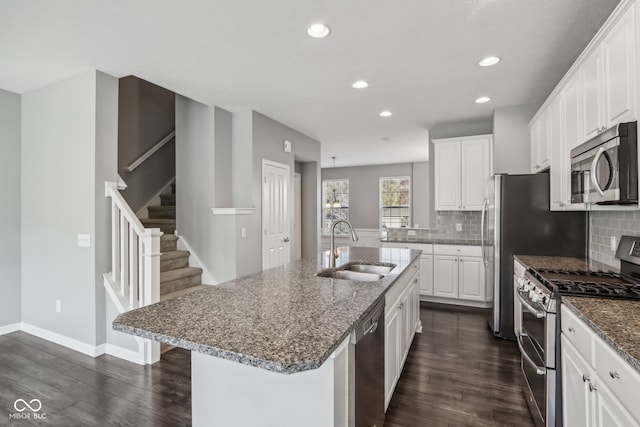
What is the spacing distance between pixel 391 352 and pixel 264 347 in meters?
1.27

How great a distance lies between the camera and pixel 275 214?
4.73 metres

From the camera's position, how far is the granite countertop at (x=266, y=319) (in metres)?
1.01

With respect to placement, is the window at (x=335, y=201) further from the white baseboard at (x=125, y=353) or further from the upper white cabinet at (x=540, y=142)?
the white baseboard at (x=125, y=353)

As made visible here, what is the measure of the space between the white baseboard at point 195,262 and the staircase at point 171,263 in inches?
1.7

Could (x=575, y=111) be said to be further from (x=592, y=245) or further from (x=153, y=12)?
(x=153, y=12)

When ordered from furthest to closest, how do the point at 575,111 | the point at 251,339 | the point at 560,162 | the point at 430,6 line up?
1. the point at 560,162
2. the point at 575,111
3. the point at 430,6
4. the point at 251,339

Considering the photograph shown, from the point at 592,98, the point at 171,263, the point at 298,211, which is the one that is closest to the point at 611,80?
the point at 592,98

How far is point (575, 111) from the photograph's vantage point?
2.36 meters

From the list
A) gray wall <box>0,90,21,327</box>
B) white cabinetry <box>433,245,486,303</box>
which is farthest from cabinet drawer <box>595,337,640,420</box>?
gray wall <box>0,90,21,327</box>

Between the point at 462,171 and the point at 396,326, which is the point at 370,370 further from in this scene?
the point at 462,171

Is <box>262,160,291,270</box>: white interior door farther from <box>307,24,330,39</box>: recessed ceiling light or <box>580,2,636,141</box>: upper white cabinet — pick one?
<box>580,2,636,141</box>: upper white cabinet

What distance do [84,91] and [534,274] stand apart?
412cm

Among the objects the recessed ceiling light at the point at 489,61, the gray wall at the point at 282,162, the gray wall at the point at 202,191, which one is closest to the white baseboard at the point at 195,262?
the gray wall at the point at 202,191

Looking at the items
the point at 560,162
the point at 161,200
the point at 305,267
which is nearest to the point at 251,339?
the point at 305,267
